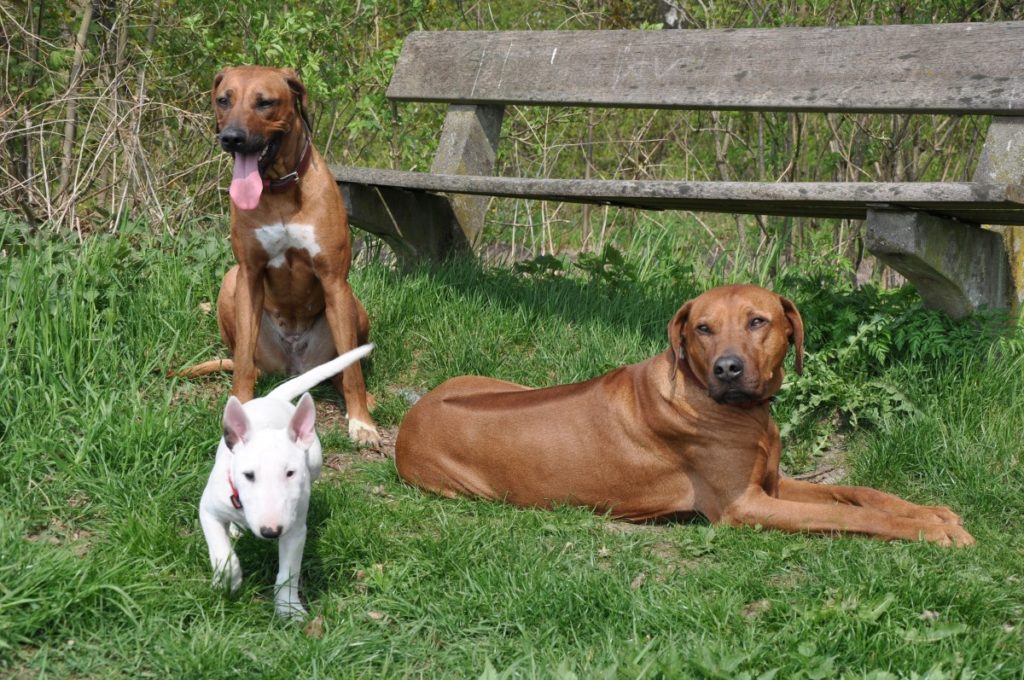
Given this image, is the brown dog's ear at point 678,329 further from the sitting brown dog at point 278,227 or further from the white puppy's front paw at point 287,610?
the white puppy's front paw at point 287,610

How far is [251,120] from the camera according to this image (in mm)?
4625

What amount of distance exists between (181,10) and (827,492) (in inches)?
201

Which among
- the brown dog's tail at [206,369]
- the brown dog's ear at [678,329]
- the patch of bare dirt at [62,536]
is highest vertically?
the brown dog's ear at [678,329]

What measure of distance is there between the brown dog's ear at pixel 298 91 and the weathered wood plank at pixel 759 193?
21.7 inches

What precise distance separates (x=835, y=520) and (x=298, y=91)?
283cm

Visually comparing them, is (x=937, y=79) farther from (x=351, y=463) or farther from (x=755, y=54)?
(x=351, y=463)

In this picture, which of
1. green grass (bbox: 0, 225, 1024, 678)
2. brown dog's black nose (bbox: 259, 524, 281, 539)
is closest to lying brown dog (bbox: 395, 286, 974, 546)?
green grass (bbox: 0, 225, 1024, 678)

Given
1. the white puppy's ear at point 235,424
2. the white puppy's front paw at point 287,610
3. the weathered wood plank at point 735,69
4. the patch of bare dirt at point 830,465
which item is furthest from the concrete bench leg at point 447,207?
the white puppy's front paw at point 287,610

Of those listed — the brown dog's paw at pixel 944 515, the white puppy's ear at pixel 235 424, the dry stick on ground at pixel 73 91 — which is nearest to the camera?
the white puppy's ear at pixel 235 424

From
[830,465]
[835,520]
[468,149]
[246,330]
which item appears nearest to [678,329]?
[835,520]

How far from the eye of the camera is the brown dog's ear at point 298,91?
4.88 metres

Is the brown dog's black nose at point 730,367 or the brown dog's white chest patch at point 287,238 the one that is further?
the brown dog's white chest patch at point 287,238

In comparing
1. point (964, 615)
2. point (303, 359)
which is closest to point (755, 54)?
point (303, 359)

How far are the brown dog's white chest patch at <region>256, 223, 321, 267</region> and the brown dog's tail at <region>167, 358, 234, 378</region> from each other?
643mm
